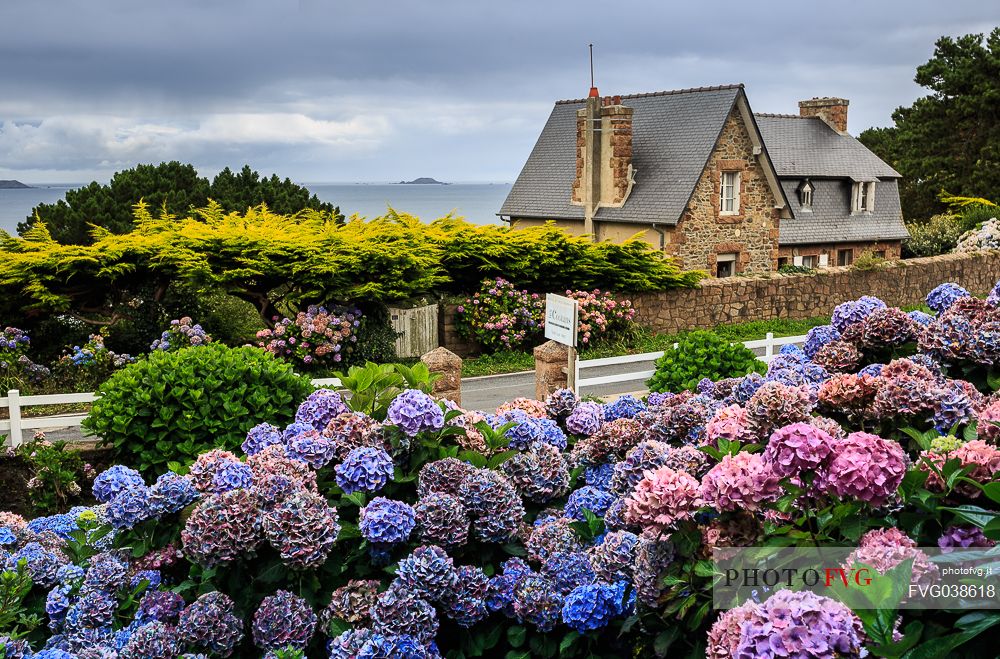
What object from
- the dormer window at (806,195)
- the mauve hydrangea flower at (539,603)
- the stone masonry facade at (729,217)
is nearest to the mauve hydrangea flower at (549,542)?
the mauve hydrangea flower at (539,603)

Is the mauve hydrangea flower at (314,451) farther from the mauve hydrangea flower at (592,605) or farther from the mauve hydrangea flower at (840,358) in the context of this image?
the mauve hydrangea flower at (840,358)

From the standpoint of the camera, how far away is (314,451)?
3.85 m

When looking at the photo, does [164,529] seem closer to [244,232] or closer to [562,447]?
[562,447]

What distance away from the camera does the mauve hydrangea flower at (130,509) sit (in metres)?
3.74

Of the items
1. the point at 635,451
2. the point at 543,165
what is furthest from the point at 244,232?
the point at 543,165

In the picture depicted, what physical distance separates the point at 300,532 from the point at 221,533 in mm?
338

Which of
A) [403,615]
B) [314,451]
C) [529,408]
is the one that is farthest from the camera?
[529,408]

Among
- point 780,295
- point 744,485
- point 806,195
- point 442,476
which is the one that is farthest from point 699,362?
point 806,195

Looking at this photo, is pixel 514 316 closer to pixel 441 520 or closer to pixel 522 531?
pixel 522 531

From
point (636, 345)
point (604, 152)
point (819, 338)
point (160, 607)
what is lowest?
point (636, 345)

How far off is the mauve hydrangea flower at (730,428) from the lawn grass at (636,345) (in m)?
12.8

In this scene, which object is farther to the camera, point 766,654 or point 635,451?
point 635,451

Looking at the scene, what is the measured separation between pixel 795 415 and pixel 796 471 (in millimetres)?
687

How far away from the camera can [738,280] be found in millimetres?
21734
